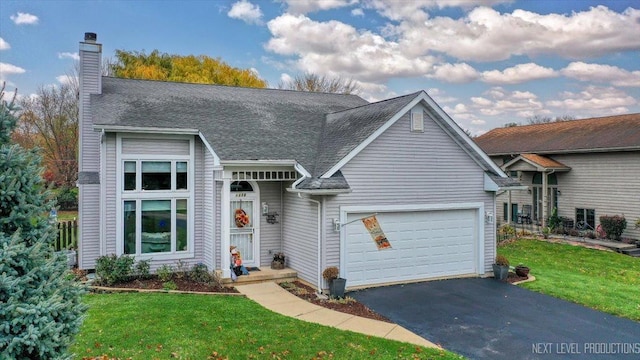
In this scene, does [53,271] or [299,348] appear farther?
[299,348]

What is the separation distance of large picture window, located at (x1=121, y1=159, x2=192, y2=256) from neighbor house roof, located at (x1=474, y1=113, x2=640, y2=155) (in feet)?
60.9

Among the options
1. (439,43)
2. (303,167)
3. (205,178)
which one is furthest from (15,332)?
(439,43)

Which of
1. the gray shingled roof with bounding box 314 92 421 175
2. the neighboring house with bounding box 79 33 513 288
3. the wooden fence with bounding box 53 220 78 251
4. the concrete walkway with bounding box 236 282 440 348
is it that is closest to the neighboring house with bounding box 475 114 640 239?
the neighboring house with bounding box 79 33 513 288

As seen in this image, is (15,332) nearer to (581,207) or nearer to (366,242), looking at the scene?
(366,242)

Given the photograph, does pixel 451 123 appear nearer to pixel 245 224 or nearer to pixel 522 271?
pixel 522 271

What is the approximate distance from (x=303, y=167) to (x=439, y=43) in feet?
50.9

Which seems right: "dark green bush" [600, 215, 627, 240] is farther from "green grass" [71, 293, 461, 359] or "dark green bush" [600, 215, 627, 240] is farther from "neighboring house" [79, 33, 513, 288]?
"green grass" [71, 293, 461, 359]

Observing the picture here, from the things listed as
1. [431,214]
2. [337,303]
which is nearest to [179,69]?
[431,214]

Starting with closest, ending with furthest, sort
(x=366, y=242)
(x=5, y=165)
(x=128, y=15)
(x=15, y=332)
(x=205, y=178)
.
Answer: (x=15, y=332) < (x=5, y=165) < (x=366, y=242) < (x=205, y=178) < (x=128, y=15)

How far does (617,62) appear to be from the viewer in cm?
2359

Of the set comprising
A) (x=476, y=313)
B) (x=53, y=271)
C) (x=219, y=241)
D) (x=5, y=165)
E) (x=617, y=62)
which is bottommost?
(x=476, y=313)

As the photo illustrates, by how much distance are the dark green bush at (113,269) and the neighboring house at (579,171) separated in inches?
755

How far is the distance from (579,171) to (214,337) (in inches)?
806

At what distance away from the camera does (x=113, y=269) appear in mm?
10672
